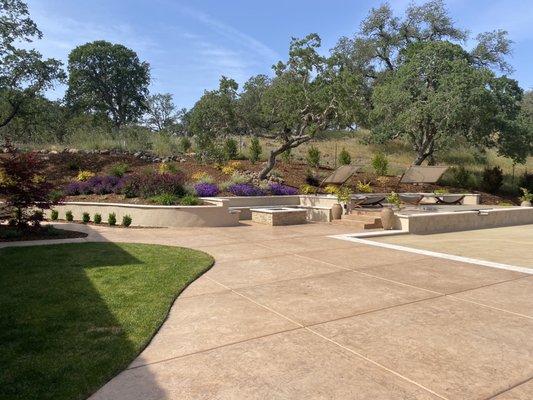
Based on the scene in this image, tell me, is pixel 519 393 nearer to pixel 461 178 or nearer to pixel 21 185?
pixel 21 185

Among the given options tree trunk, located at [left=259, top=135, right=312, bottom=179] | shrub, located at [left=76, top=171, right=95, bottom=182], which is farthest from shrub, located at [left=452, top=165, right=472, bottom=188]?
shrub, located at [left=76, top=171, right=95, bottom=182]

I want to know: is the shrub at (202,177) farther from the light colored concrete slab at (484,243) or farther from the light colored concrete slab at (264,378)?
the light colored concrete slab at (264,378)

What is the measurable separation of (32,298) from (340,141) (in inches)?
1436

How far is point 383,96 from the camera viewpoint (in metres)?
24.9

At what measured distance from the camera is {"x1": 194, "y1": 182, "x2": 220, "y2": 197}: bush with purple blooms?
47.0 ft

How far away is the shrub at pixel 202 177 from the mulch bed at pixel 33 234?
614cm

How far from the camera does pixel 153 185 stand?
13.2 metres

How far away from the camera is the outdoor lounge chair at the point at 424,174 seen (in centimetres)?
1852

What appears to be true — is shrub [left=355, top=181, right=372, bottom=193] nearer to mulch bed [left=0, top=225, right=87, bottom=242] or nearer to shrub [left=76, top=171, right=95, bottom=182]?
shrub [left=76, top=171, right=95, bottom=182]

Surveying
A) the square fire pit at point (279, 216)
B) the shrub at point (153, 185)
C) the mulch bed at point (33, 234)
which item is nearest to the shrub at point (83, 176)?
the shrub at point (153, 185)

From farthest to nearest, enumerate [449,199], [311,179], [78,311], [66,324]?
[311,179], [449,199], [78,311], [66,324]

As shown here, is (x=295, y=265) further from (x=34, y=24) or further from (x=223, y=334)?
(x=34, y=24)

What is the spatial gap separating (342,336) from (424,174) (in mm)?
16391

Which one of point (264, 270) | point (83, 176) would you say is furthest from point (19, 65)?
point (264, 270)
